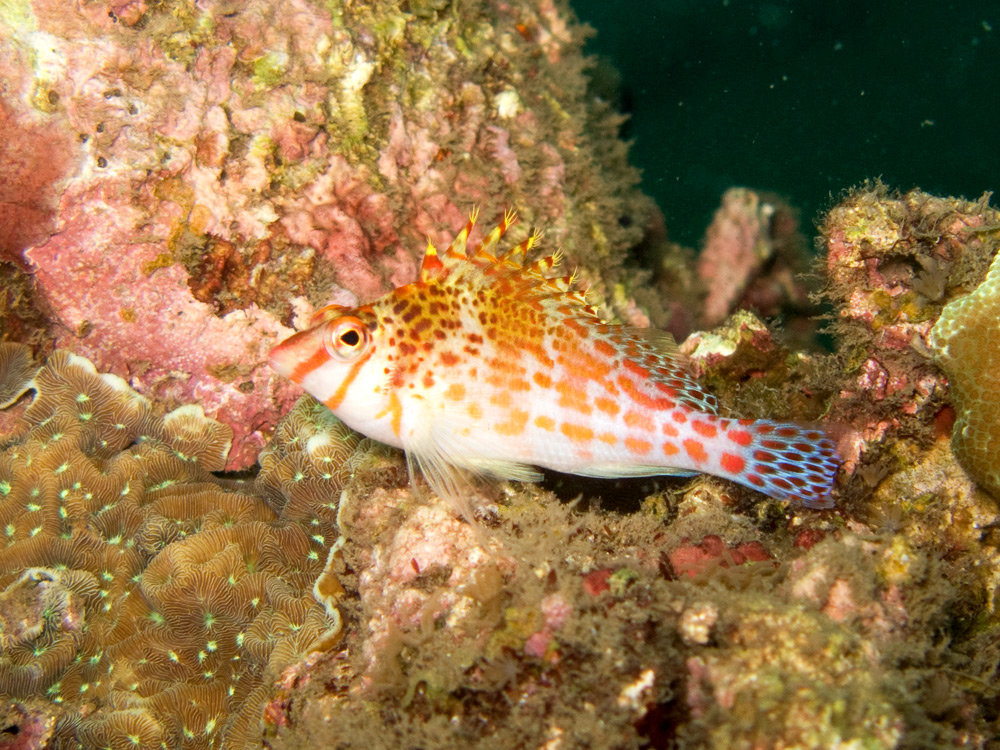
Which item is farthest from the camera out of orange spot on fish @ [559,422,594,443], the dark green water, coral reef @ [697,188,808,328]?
the dark green water

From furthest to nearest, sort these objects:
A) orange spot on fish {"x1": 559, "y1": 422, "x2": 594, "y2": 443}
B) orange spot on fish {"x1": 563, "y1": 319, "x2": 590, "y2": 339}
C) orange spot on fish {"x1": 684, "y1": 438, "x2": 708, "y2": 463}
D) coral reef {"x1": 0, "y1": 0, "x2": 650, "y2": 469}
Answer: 1. coral reef {"x1": 0, "y1": 0, "x2": 650, "y2": 469}
2. orange spot on fish {"x1": 563, "y1": 319, "x2": 590, "y2": 339}
3. orange spot on fish {"x1": 559, "y1": 422, "x2": 594, "y2": 443}
4. orange spot on fish {"x1": 684, "y1": 438, "x2": 708, "y2": 463}

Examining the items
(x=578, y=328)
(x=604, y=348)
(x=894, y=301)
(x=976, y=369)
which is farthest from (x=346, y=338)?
(x=976, y=369)

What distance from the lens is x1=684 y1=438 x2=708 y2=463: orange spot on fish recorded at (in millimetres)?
3066

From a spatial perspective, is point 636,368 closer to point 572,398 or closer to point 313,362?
point 572,398

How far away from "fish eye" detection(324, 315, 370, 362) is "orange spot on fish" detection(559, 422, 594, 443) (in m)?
1.19

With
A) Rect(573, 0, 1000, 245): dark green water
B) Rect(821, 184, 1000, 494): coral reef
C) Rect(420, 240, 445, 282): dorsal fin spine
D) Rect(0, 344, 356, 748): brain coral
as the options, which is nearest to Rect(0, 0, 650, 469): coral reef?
Rect(0, 344, 356, 748): brain coral

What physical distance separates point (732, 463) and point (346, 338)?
2158 mm

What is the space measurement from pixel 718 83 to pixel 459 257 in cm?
1628

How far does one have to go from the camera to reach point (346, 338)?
3109 millimetres

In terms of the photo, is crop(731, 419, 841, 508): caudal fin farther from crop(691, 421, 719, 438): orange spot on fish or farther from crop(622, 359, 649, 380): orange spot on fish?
crop(622, 359, 649, 380): orange spot on fish

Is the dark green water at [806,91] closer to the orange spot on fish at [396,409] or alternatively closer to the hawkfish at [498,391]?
the hawkfish at [498,391]

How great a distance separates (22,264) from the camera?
4.62 meters

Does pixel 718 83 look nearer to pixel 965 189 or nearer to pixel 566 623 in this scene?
pixel 965 189

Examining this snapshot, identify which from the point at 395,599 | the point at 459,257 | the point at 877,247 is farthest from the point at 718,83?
the point at 395,599
